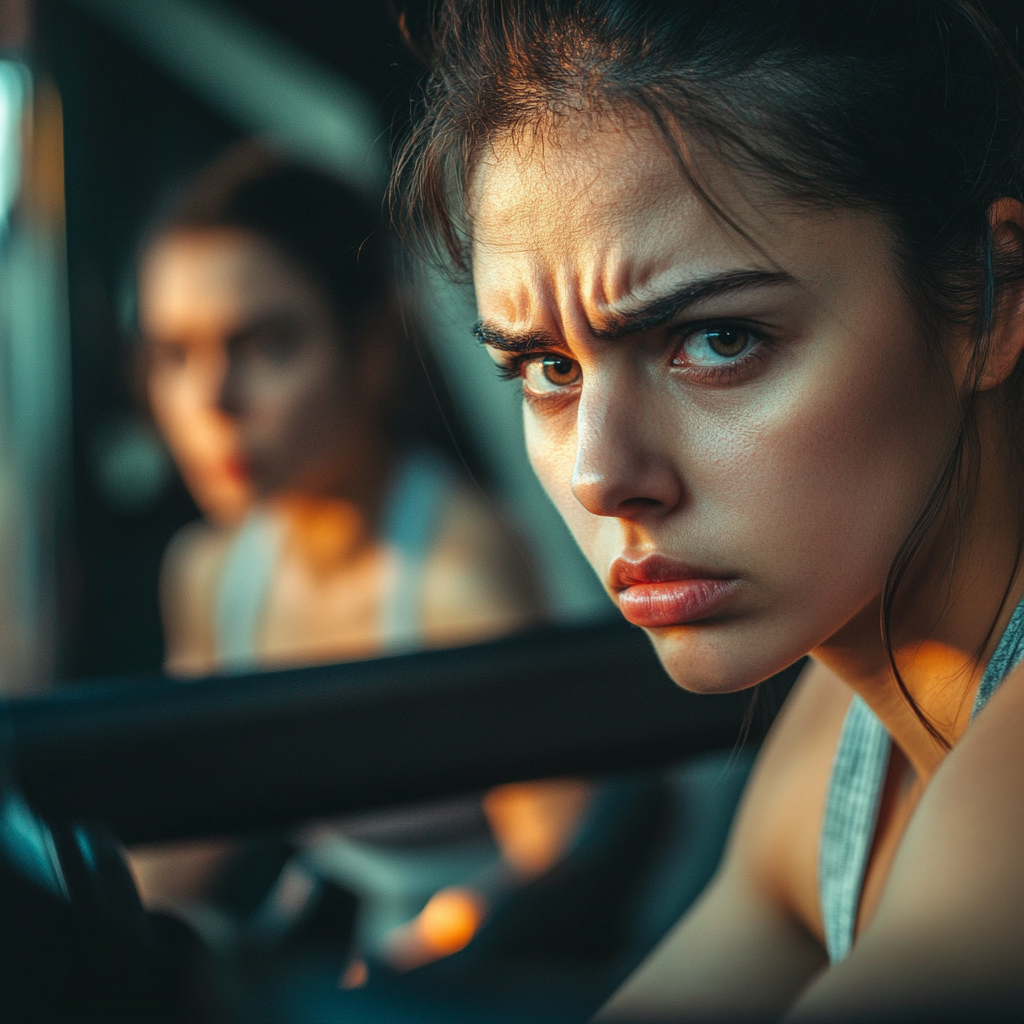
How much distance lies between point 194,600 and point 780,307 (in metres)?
1.47

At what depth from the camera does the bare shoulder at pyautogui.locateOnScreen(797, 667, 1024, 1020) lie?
1.03 ft

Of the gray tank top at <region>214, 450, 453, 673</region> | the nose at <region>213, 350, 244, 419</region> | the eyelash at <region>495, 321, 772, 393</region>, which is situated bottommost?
the gray tank top at <region>214, 450, 453, 673</region>

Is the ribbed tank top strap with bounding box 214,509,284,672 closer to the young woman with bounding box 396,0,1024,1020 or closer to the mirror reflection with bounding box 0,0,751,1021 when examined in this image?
the mirror reflection with bounding box 0,0,751,1021

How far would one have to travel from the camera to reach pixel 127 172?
2348 millimetres

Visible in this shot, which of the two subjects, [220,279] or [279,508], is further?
[279,508]

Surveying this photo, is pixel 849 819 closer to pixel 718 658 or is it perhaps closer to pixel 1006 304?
pixel 718 658

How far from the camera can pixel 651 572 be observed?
502 mm

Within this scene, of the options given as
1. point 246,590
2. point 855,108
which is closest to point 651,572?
point 855,108

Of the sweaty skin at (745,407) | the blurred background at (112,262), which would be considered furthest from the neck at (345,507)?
the sweaty skin at (745,407)

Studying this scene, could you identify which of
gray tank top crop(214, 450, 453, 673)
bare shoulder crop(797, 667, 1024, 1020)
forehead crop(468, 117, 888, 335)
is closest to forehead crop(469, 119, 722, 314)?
forehead crop(468, 117, 888, 335)

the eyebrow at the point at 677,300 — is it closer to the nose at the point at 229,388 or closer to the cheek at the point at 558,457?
the cheek at the point at 558,457

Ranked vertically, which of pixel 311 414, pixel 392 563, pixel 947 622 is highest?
pixel 947 622

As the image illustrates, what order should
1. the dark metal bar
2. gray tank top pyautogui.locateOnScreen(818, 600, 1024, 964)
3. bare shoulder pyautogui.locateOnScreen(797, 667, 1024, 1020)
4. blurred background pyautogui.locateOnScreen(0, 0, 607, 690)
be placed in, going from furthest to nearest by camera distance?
1. blurred background pyautogui.locateOnScreen(0, 0, 607, 690)
2. the dark metal bar
3. gray tank top pyautogui.locateOnScreen(818, 600, 1024, 964)
4. bare shoulder pyautogui.locateOnScreen(797, 667, 1024, 1020)

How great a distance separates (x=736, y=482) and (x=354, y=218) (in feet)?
3.82
